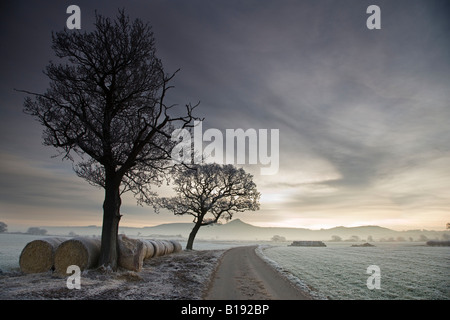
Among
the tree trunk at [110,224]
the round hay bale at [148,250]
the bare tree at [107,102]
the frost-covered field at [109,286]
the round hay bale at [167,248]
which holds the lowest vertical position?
the round hay bale at [167,248]

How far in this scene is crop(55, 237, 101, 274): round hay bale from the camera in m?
15.1

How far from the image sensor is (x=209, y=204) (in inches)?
1693

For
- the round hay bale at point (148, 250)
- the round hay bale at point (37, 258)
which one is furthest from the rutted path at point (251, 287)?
the round hay bale at point (37, 258)

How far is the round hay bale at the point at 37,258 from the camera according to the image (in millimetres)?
15320

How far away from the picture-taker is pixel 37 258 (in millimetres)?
15414

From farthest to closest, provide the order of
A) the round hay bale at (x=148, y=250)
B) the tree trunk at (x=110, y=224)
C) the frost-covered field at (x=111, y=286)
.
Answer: the round hay bale at (x=148, y=250) → the tree trunk at (x=110, y=224) → the frost-covered field at (x=111, y=286)

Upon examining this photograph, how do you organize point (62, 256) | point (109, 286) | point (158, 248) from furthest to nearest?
point (158, 248) → point (62, 256) → point (109, 286)

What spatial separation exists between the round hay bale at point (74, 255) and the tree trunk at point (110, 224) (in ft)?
2.32

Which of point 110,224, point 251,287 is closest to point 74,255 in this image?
point 110,224

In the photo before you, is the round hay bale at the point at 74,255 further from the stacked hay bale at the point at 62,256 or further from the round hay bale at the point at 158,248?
the round hay bale at the point at 158,248

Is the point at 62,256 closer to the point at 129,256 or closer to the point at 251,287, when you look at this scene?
the point at 129,256

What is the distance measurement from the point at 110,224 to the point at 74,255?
2.48 meters

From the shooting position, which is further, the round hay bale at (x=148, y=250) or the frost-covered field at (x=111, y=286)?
the round hay bale at (x=148, y=250)
